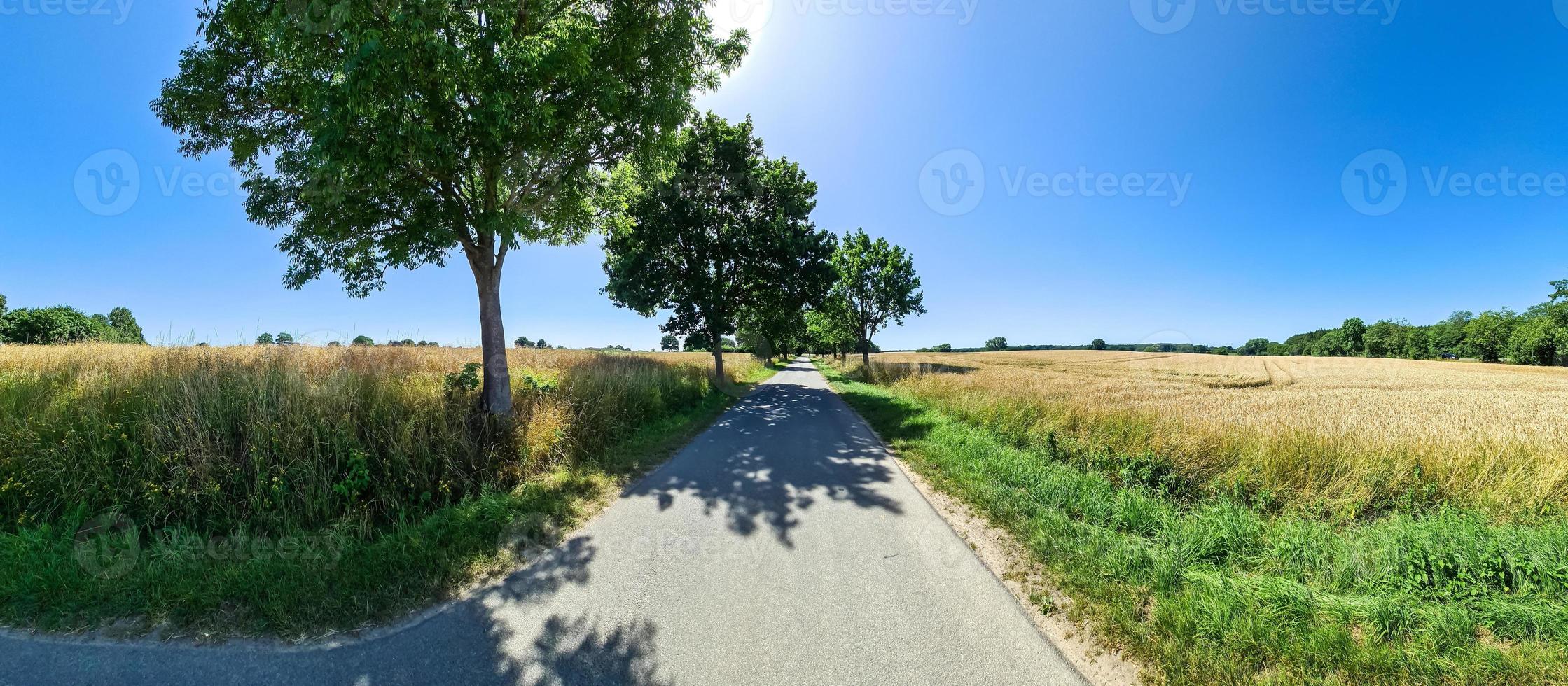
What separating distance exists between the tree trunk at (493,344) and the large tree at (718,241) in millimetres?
9700

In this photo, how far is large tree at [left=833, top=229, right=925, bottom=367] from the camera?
33.7 metres

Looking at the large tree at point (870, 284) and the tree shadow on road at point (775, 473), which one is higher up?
the large tree at point (870, 284)

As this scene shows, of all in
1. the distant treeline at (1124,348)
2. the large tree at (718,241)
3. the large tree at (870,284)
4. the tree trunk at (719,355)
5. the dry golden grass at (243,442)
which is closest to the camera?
Answer: the dry golden grass at (243,442)

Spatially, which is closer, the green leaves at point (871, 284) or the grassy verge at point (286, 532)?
the grassy verge at point (286, 532)

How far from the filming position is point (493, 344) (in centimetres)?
769

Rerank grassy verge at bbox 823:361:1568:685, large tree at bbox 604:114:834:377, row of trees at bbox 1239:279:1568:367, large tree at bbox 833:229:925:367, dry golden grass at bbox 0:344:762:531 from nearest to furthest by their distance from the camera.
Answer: grassy verge at bbox 823:361:1568:685
dry golden grass at bbox 0:344:762:531
large tree at bbox 604:114:834:377
large tree at bbox 833:229:925:367
row of trees at bbox 1239:279:1568:367

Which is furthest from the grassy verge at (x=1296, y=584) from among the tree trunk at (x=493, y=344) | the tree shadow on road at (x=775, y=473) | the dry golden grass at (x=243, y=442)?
the tree trunk at (x=493, y=344)

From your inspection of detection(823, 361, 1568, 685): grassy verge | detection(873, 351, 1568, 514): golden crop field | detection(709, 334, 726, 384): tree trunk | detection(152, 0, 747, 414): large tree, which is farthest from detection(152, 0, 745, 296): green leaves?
detection(709, 334, 726, 384): tree trunk

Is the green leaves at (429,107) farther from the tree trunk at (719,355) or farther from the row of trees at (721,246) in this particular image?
the tree trunk at (719,355)

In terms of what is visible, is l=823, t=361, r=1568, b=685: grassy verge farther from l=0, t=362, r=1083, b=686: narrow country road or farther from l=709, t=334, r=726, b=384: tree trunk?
l=709, t=334, r=726, b=384: tree trunk

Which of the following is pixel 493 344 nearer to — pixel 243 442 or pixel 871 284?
pixel 243 442

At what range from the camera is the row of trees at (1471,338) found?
44.2 meters

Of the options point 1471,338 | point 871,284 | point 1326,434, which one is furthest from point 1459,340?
point 1326,434

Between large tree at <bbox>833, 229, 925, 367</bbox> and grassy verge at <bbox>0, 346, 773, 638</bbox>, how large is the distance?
2829 cm
